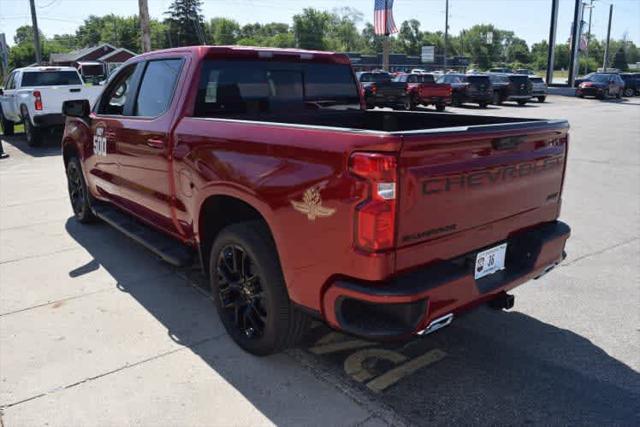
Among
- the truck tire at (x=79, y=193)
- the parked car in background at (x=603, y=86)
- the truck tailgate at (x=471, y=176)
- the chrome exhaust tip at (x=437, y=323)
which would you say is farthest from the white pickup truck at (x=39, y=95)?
the parked car in background at (x=603, y=86)

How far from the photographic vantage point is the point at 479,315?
409 cm

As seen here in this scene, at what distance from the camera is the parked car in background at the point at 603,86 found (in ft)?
112

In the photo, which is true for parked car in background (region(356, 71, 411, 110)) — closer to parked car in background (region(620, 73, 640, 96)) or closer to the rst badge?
the rst badge

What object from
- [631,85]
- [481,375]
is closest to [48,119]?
[481,375]

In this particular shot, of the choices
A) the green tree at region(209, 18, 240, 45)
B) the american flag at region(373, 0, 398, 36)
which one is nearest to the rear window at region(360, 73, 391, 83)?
the american flag at region(373, 0, 398, 36)

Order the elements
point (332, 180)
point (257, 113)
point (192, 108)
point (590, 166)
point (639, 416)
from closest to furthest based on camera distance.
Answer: point (332, 180) < point (639, 416) < point (192, 108) < point (257, 113) < point (590, 166)

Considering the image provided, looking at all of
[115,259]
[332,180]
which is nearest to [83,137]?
[115,259]

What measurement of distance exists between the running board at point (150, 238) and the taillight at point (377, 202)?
200 cm

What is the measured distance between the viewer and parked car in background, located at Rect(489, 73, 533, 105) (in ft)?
92.8

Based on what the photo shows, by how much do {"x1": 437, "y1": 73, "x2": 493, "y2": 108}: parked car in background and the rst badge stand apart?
77.9ft

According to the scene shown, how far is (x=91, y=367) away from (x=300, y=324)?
1.36 m

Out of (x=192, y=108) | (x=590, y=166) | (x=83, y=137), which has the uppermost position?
(x=192, y=108)

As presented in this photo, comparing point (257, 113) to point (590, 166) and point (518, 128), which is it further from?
point (590, 166)

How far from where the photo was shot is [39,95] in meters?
12.9
